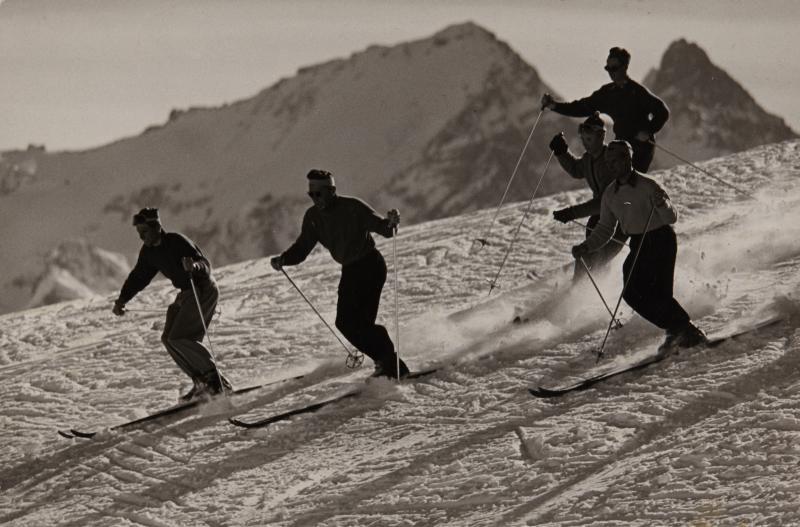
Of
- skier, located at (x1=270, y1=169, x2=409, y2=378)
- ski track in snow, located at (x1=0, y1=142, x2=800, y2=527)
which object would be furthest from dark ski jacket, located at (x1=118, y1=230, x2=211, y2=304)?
ski track in snow, located at (x1=0, y1=142, x2=800, y2=527)

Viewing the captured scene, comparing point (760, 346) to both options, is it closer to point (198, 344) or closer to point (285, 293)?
point (198, 344)

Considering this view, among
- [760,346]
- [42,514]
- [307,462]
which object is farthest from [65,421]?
[760,346]

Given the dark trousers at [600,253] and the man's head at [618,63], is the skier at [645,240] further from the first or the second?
the man's head at [618,63]

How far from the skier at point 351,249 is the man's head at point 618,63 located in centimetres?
267

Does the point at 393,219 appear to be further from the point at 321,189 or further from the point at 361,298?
the point at 361,298

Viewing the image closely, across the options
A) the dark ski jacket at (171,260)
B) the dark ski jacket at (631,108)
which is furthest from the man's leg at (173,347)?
the dark ski jacket at (631,108)

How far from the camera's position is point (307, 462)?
9.93m

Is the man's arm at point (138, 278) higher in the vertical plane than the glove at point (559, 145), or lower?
lower

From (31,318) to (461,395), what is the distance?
29.8 ft

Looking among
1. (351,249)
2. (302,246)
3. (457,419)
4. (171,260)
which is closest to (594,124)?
(351,249)

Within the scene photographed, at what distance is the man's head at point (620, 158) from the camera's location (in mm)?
10328

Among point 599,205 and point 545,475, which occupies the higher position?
point 599,205

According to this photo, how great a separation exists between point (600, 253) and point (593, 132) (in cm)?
157

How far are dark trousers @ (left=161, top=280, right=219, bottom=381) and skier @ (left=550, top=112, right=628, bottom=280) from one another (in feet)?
9.46
